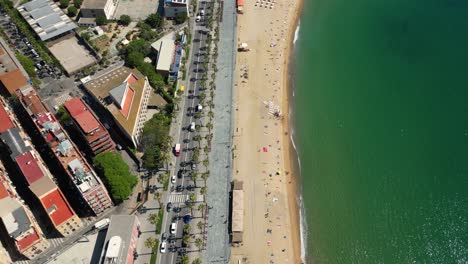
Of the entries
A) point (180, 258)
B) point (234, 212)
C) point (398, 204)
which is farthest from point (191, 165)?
point (398, 204)

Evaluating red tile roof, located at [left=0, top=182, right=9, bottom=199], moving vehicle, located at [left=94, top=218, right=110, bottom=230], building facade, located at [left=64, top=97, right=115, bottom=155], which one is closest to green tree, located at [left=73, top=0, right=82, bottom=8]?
building facade, located at [left=64, top=97, right=115, bottom=155]

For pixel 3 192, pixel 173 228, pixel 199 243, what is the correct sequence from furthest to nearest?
pixel 173 228 < pixel 199 243 < pixel 3 192

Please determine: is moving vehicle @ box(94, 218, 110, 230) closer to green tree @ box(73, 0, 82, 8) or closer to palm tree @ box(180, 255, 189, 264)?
palm tree @ box(180, 255, 189, 264)

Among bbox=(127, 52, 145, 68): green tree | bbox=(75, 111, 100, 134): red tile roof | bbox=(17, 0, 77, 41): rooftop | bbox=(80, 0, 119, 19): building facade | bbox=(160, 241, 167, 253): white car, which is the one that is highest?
bbox=(80, 0, 119, 19): building facade

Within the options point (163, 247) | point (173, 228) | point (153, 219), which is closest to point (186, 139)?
point (153, 219)

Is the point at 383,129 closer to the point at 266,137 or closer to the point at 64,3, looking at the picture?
the point at 266,137

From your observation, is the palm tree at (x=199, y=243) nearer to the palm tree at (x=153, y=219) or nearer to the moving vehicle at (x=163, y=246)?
the moving vehicle at (x=163, y=246)

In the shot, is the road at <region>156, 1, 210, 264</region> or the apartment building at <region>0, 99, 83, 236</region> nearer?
the apartment building at <region>0, 99, 83, 236</region>

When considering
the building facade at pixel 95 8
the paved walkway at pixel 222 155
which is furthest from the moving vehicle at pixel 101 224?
the building facade at pixel 95 8
